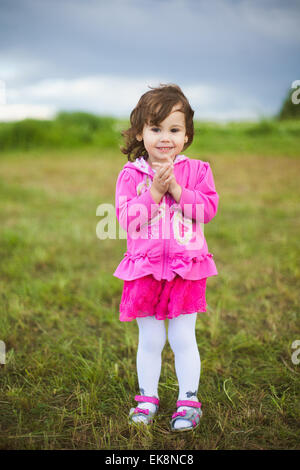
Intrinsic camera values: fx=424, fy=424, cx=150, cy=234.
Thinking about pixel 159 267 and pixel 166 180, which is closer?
pixel 166 180

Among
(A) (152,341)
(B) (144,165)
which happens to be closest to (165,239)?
(B) (144,165)

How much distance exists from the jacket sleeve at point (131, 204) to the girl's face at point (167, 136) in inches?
6.2

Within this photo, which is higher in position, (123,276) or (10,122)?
(10,122)

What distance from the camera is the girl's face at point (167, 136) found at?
1.70 metres

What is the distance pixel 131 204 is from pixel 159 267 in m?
0.28

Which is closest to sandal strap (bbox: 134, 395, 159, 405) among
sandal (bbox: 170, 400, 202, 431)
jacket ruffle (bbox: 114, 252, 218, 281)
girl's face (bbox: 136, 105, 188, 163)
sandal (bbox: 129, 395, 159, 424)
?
sandal (bbox: 129, 395, 159, 424)

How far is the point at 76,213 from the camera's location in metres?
5.58

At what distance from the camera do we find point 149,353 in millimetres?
1866

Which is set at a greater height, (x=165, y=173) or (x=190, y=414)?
(x=165, y=173)

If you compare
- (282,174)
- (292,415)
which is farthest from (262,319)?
(282,174)

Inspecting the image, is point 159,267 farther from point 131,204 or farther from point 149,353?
point 149,353

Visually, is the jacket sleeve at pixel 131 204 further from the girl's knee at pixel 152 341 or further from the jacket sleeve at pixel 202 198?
the girl's knee at pixel 152 341

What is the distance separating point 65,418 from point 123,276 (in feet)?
2.38

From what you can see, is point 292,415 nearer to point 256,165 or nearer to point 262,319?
point 262,319
